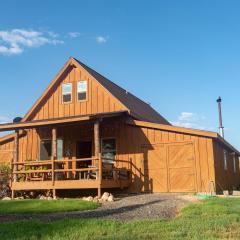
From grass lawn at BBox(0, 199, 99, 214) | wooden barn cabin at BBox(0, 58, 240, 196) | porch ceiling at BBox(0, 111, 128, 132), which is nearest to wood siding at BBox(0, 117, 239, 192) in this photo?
wooden barn cabin at BBox(0, 58, 240, 196)

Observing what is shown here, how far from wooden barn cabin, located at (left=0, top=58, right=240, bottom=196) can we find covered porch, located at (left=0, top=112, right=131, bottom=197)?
0.04 metres

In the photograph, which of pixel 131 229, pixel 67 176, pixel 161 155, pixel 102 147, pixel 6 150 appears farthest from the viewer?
pixel 6 150

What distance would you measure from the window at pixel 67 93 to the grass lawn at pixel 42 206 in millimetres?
8648

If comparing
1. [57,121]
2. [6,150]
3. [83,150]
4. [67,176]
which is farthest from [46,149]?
[57,121]

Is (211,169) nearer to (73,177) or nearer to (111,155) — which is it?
(111,155)

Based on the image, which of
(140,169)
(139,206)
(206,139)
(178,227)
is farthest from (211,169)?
(178,227)

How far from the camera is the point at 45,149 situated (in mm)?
22812

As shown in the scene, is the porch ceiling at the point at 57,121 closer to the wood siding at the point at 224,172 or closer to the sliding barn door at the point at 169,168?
the sliding barn door at the point at 169,168

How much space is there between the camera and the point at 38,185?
18641 mm

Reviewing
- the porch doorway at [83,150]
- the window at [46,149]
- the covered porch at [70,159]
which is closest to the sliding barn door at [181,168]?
the covered porch at [70,159]

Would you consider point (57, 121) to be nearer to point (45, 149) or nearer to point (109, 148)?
point (109, 148)

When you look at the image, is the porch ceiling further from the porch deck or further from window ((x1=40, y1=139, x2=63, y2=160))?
window ((x1=40, y1=139, x2=63, y2=160))

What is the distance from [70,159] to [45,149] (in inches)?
123

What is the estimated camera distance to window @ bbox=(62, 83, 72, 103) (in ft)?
74.8
